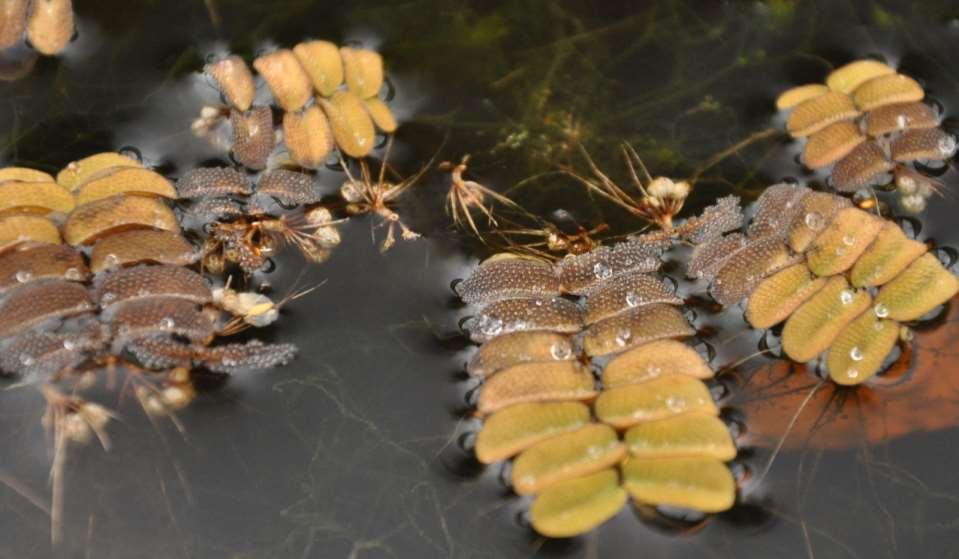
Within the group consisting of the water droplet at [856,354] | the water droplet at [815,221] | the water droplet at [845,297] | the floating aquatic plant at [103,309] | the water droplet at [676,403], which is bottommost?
the water droplet at [856,354]

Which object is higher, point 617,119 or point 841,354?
point 617,119

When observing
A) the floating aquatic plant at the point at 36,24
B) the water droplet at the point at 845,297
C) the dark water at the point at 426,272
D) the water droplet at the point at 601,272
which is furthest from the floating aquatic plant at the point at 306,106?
the water droplet at the point at 845,297

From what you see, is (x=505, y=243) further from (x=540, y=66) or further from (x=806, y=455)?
(x=806, y=455)

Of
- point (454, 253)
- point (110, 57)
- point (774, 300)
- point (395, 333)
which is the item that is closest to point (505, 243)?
point (454, 253)

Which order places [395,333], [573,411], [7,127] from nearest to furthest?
[573,411], [395,333], [7,127]

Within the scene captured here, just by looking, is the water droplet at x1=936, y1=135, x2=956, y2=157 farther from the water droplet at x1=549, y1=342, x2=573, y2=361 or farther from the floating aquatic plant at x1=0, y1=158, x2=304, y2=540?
the floating aquatic plant at x1=0, y1=158, x2=304, y2=540

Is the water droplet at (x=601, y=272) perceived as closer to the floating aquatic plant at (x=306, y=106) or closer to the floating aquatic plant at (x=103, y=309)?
the floating aquatic plant at (x=306, y=106)
